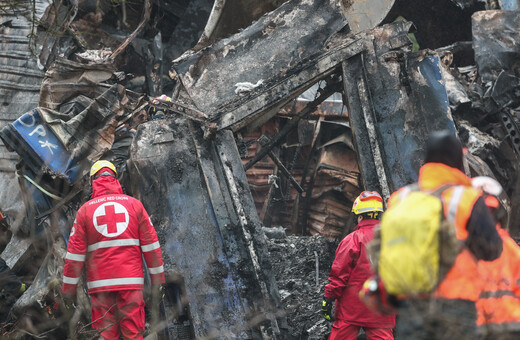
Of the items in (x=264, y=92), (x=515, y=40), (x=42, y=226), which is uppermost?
(x=515, y=40)

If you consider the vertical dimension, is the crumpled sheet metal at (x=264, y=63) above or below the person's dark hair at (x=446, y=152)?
above

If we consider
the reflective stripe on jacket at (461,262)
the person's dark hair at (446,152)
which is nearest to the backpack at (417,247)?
the reflective stripe on jacket at (461,262)

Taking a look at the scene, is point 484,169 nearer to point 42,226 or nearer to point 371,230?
point 371,230

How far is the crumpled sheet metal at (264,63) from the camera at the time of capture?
16.3ft

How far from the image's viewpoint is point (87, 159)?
536 cm

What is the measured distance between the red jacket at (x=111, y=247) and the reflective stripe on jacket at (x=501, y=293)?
2.53 m

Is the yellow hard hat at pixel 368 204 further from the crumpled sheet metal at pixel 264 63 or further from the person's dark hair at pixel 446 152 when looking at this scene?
the person's dark hair at pixel 446 152

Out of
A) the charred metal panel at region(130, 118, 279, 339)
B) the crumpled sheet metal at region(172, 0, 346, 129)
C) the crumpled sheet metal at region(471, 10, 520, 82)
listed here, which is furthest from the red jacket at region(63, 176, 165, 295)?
the crumpled sheet metal at region(471, 10, 520, 82)

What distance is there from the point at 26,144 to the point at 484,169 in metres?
5.03

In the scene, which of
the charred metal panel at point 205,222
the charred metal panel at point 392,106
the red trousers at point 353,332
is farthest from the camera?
the charred metal panel at point 392,106

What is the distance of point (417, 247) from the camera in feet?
6.62

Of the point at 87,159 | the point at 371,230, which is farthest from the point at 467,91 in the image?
the point at 87,159

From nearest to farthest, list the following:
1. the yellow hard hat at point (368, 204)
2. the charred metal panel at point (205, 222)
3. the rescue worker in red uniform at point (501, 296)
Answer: the rescue worker in red uniform at point (501, 296) < the yellow hard hat at point (368, 204) < the charred metal panel at point (205, 222)

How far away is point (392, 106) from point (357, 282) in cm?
182
